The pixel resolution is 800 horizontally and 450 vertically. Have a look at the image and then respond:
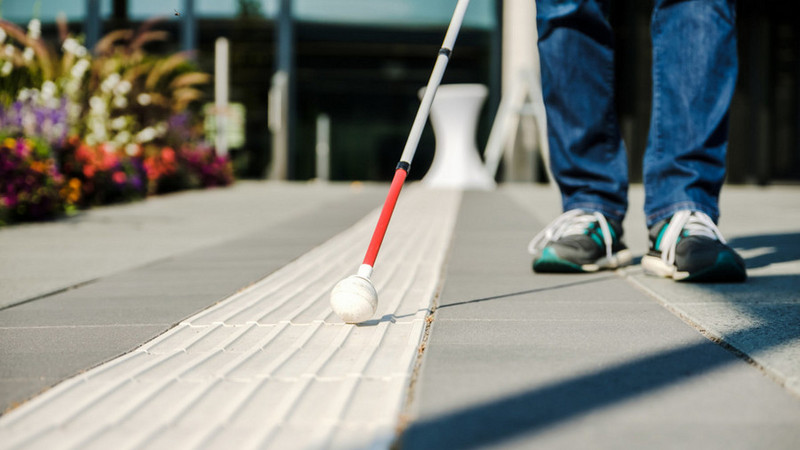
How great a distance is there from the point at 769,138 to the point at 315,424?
11.8m

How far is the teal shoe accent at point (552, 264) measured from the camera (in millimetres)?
2402

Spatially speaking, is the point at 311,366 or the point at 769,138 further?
the point at 769,138

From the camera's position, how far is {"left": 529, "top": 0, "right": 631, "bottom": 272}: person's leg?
2588 millimetres

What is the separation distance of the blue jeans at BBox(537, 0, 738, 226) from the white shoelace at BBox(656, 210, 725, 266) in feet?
0.14

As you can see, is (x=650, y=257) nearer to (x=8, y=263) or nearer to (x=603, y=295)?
(x=603, y=295)

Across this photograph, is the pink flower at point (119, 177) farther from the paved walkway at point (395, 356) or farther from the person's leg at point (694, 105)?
the person's leg at point (694, 105)

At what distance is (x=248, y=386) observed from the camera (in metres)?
1.22

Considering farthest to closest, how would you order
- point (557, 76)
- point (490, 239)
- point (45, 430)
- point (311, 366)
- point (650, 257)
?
point (490, 239) < point (557, 76) < point (650, 257) < point (311, 366) < point (45, 430)

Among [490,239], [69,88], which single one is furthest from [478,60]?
[490,239]

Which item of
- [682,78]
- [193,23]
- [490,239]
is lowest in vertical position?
[490,239]

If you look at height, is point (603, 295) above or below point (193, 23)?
below

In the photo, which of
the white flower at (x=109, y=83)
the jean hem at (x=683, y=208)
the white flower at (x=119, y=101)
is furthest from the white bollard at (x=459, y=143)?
the jean hem at (x=683, y=208)

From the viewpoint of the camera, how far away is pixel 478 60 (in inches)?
504

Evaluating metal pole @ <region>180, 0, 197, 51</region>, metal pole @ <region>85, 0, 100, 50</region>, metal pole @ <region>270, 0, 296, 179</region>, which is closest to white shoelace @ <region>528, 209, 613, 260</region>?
metal pole @ <region>270, 0, 296, 179</region>
